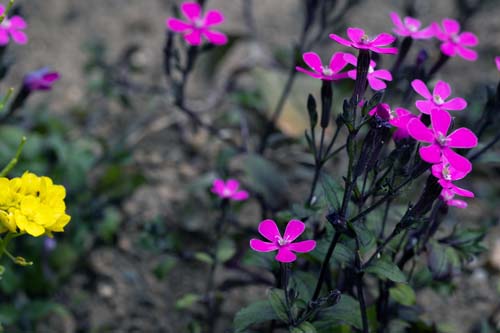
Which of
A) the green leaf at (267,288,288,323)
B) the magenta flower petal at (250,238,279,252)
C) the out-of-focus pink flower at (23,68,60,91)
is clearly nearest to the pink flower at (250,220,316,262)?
the magenta flower petal at (250,238,279,252)

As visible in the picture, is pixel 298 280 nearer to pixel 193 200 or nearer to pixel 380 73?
pixel 380 73

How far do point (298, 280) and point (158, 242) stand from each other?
2.60 feet

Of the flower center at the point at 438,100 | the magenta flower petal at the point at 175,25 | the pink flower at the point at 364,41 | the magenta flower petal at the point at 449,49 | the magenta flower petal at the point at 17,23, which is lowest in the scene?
the magenta flower petal at the point at 17,23

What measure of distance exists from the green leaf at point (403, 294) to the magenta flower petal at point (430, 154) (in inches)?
22.5

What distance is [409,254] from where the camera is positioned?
5.60ft

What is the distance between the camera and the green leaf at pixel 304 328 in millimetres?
1419

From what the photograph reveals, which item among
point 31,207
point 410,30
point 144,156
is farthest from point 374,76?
point 144,156

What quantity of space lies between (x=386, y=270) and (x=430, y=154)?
33cm

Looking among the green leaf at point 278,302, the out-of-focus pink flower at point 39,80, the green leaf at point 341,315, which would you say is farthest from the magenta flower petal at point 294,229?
the out-of-focus pink flower at point 39,80

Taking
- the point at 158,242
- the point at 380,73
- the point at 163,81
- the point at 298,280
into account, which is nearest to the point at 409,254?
the point at 298,280

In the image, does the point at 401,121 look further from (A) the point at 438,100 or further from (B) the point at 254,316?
(B) the point at 254,316

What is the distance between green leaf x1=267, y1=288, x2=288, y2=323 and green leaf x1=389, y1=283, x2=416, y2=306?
0.38m

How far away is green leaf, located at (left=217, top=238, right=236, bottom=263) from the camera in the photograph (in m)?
2.08

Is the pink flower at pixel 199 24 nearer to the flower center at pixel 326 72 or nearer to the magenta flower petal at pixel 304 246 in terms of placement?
the flower center at pixel 326 72
